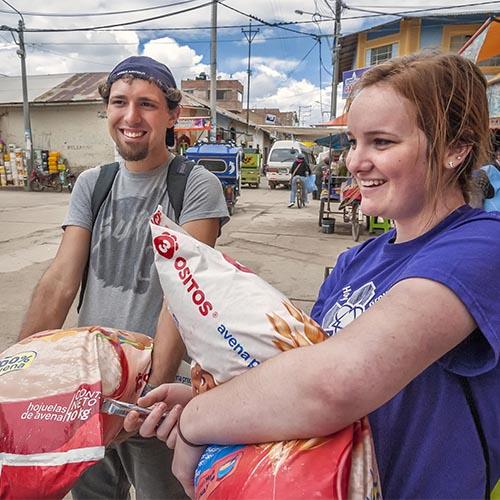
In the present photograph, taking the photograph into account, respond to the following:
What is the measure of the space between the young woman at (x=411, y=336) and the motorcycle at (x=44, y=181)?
1978 centimetres

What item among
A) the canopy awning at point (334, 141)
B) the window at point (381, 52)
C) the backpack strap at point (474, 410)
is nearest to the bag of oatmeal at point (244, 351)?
the backpack strap at point (474, 410)

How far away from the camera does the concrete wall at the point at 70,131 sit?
1925 centimetres

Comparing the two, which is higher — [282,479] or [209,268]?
[209,268]

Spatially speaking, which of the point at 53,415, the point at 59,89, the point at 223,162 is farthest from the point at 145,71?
the point at 59,89

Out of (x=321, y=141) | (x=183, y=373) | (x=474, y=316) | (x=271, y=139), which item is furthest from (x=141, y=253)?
(x=271, y=139)

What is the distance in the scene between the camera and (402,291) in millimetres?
705

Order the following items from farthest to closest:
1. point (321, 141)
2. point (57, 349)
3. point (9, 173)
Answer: point (9, 173) < point (321, 141) < point (57, 349)

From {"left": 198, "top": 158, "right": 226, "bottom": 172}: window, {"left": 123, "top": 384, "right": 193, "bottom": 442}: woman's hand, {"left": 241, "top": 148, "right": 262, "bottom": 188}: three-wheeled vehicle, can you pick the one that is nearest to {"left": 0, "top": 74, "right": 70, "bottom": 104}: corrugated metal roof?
{"left": 241, "top": 148, "right": 262, "bottom": 188}: three-wheeled vehicle

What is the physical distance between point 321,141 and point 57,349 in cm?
1053

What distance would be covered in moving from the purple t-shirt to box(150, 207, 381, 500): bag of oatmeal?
0.30 ft

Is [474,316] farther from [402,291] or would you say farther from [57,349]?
[57,349]

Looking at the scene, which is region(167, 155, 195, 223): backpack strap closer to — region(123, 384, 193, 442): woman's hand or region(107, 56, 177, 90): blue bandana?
region(107, 56, 177, 90): blue bandana

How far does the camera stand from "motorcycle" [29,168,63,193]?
735 inches

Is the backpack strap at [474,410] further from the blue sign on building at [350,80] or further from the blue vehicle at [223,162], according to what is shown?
the blue vehicle at [223,162]
